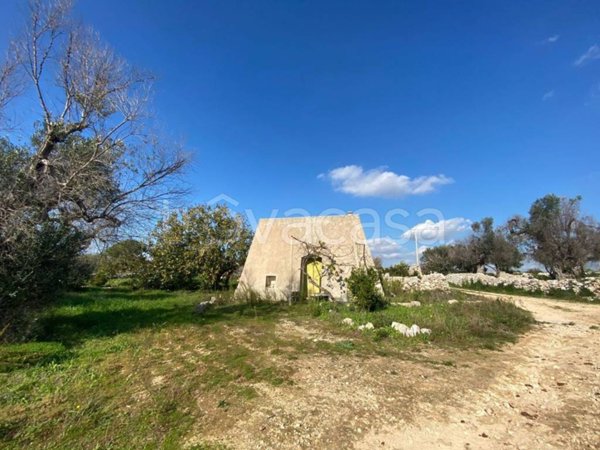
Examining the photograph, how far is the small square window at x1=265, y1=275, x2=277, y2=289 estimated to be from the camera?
1255cm

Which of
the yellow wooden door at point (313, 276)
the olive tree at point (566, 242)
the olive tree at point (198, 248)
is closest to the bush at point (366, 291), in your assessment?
the yellow wooden door at point (313, 276)

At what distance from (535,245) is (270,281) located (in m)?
23.0

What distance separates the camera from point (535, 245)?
24.2 m

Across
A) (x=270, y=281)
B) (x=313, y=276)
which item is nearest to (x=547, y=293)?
(x=313, y=276)

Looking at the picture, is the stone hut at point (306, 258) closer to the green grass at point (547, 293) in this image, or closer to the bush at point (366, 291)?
the bush at point (366, 291)

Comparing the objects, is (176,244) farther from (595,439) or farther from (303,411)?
(595,439)

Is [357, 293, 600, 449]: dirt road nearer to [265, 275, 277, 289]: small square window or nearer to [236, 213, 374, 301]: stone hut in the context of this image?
[236, 213, 374, 301]: stone hut

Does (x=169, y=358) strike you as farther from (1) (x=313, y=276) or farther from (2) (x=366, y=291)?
(1) (x=313, y=276)

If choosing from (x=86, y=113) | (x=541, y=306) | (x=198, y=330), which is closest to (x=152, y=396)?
(x=198, y=330)

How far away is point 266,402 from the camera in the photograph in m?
4.04

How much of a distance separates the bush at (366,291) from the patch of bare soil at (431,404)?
3.43 metres

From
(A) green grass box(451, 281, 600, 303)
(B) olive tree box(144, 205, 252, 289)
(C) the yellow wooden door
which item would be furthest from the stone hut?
(A) green grass box(451, 281, 600, 303)

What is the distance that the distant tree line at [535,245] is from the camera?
802 inches

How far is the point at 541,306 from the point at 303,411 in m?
12.7
